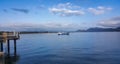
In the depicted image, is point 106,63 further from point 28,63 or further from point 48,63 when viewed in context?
point 28,63

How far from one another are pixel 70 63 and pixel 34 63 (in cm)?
629

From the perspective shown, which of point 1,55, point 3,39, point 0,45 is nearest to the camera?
point 1,55

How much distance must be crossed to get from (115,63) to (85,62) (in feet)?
17.2

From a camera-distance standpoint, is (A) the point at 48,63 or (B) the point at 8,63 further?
(A) the point at 48,63

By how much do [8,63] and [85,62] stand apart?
13.6m

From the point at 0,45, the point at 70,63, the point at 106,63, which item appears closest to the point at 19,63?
the point at 0,45

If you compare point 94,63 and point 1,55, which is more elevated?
point 1,55

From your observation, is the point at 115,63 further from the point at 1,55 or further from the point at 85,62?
the point at 1,55

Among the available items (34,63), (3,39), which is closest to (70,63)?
(34,63)

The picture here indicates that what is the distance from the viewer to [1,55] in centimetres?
2208

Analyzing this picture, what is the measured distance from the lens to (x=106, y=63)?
38031 mm

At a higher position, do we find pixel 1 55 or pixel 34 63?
pixel 1 55

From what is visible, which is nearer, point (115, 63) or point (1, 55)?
point (1, 55)

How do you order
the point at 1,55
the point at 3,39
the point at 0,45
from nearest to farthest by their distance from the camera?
the point at 1,55, the point at 3,39, the point at 0,45
